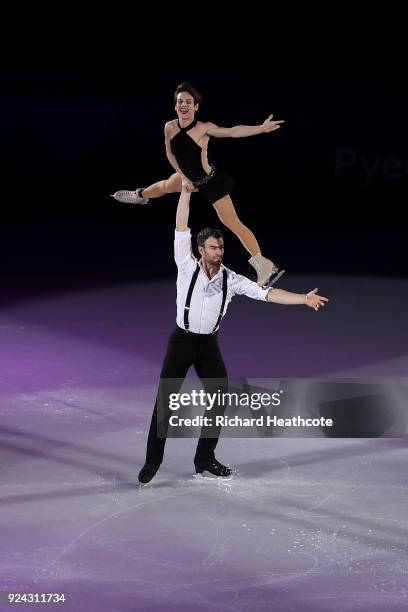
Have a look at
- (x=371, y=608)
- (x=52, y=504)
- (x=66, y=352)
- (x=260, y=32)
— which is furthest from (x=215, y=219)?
(x=371, y=608)

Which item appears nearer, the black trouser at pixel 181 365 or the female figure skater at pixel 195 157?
the female figure skater at pixel 195 157

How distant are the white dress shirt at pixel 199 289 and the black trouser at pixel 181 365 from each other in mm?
75

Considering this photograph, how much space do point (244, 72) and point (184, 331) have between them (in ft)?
34.1

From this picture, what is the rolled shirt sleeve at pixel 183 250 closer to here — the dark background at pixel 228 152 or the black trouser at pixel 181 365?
the black trouser at pixel 181 365

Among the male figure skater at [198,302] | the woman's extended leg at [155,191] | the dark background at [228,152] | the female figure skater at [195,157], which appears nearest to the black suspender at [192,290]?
the male figure skater at [198,302]

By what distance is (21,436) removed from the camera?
8.15m

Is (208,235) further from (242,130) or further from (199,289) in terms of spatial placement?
(242,130)

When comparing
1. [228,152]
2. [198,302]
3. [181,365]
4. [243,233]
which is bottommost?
[181,365]

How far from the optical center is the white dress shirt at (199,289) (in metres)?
6.96

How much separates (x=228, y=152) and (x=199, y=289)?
379 inches

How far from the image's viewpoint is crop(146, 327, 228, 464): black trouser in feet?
23.1

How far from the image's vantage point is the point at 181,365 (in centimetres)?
709

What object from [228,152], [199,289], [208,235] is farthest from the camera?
[228,152]

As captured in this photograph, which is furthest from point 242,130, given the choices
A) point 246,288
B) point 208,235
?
point 246,288
